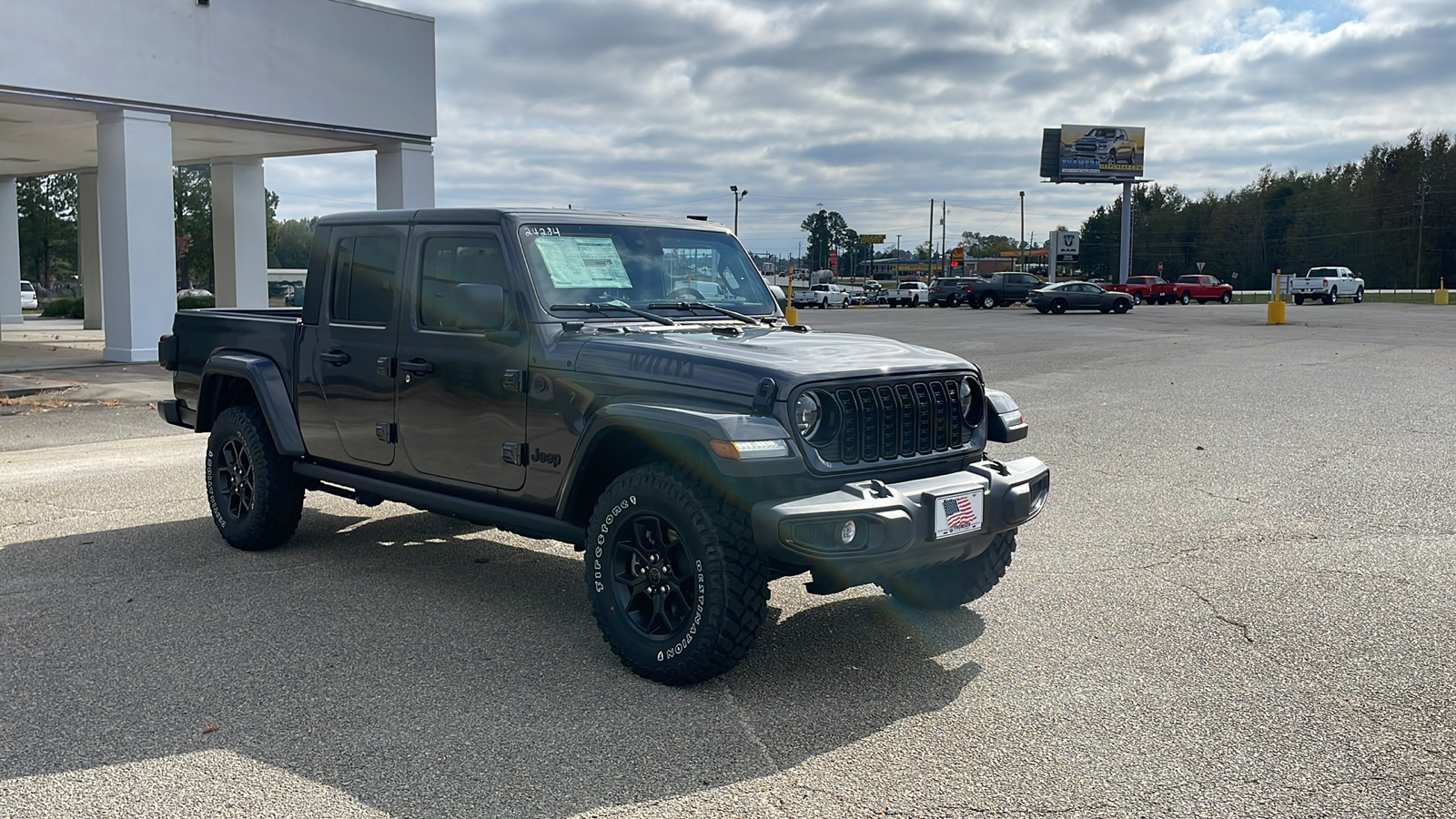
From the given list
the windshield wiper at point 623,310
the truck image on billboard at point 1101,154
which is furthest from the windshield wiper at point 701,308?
the truck image on billboard at point 1101,154

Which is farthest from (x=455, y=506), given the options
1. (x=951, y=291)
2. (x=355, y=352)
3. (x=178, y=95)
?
(x=951, y=291)

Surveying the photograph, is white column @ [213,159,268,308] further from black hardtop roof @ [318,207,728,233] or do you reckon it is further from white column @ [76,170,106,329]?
black hardtop roof @ [318,207,728,233]

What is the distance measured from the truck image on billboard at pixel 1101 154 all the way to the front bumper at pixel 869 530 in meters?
85.0

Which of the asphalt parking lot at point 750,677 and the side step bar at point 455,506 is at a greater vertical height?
the side step bar at point 455,506

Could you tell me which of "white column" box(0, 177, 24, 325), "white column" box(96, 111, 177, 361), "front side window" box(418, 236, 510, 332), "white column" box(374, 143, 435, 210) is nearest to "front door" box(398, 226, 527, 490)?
"front side window" box(418, 236, 510, 332)

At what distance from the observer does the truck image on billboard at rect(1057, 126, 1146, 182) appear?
85125 millimetres

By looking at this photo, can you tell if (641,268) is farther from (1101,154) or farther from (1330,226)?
(1330,226)

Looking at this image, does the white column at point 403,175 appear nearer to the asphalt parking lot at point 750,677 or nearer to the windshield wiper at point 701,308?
the asphalt parking lot at point 750,677

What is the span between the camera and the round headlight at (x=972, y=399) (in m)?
5.34

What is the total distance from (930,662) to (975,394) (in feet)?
3.95

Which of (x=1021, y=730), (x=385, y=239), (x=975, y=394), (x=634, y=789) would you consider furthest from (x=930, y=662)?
(x=385, y=239)

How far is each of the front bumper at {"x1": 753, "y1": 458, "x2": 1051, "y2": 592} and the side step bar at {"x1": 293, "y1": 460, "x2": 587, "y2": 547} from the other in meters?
1.10

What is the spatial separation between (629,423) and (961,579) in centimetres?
193

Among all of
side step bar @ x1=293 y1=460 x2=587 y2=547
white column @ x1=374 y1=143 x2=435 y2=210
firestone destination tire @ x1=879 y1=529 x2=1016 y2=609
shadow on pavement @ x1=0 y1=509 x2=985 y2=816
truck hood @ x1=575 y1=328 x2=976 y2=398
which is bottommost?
shadow on pavement @ x1=0 y1=509 x2=985 y2=816
